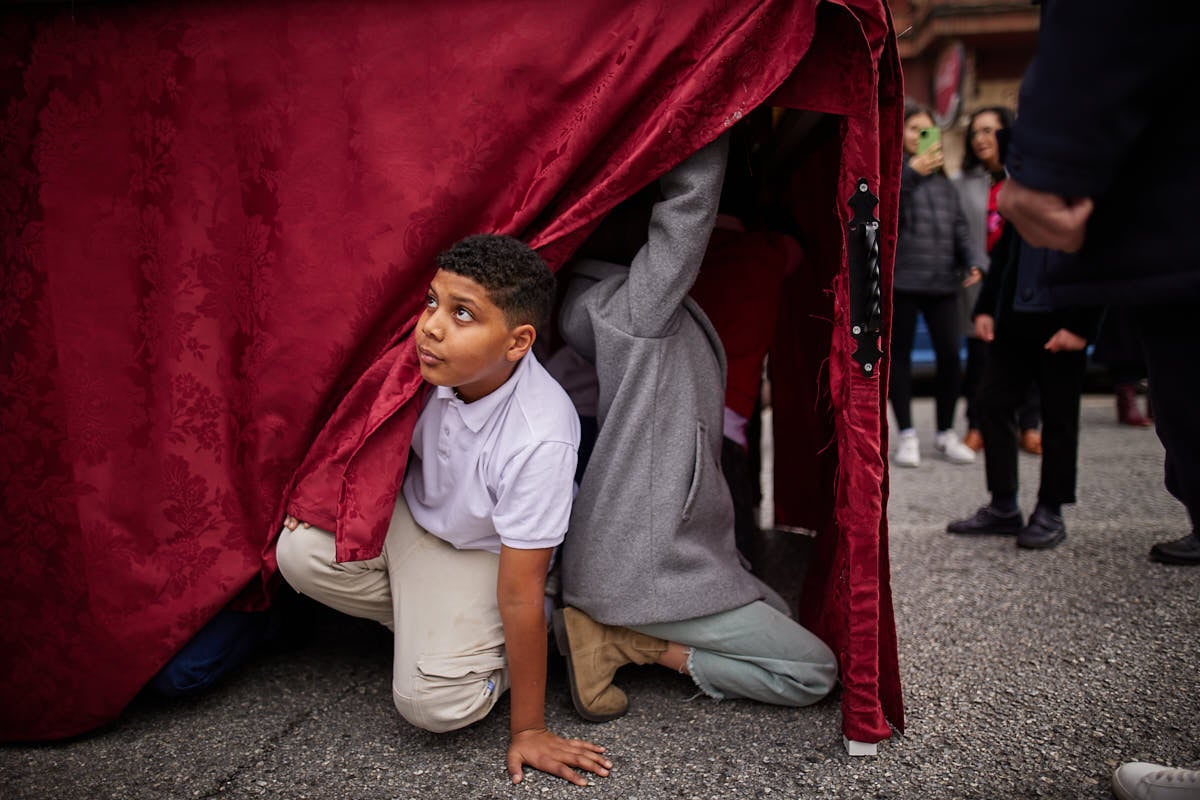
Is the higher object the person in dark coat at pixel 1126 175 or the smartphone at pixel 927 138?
the smartphone at pixel 927 138

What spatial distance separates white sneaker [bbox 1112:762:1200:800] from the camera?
142 centimetres

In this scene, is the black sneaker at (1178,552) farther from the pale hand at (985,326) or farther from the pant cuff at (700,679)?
the pant cuff at (700,679)

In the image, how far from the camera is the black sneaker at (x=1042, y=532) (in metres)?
2.92

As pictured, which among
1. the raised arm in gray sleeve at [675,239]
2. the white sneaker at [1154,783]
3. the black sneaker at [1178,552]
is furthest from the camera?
the black sneaker at [1178,552]

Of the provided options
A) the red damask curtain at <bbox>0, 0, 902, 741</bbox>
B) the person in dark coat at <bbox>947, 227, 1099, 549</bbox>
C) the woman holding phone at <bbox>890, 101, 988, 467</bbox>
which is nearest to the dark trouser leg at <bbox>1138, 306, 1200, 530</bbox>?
the red damask curtain at <bbox>0, 0, 902, 741</bbox>

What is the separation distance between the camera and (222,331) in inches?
72.1

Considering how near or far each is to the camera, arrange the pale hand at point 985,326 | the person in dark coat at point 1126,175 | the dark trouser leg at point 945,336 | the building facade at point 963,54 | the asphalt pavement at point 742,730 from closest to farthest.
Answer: the person in dark coat at point 1126,175
the asphalt pavement at point 742,730
the pale hand at point 985,326
the dark trouser leg at point 945,336
the building facade at point 963,54

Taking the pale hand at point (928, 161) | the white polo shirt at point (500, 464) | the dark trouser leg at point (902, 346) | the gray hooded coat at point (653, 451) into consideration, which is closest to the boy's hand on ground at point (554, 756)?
the gray hooded coat at point (653, 451)

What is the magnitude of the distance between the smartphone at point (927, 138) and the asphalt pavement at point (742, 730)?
8.72ft

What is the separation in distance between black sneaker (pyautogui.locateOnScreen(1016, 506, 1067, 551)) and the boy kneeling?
1974mm

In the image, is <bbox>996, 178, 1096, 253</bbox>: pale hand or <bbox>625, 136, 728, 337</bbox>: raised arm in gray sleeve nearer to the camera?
<bbox>996, 178, 1096, 253</bbox>: pale hand

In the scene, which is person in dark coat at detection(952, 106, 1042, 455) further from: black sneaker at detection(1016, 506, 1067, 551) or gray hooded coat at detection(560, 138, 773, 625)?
gray hooded coat at detection(560, 138, 773, 625)

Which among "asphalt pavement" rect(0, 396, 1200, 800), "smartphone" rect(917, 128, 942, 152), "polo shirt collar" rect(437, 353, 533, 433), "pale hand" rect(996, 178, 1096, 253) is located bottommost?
"asphalt pavement" rect(0, 396, 1200, 800)

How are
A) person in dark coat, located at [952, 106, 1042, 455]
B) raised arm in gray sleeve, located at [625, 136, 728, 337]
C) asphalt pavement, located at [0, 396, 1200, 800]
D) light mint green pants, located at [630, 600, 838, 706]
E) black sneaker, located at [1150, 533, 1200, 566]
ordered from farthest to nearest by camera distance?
person in dark coat, located at [952, 106, 1042, 455] < black sneaker, located at [1150, 533, 1200, 566] < light mint green pants, located at [630, 600, 838, 706] < raised arm in gray sleeve, located at [625, 136, 728, 337] < asphalt pavement, located at [0, 396, 1200, 800]
